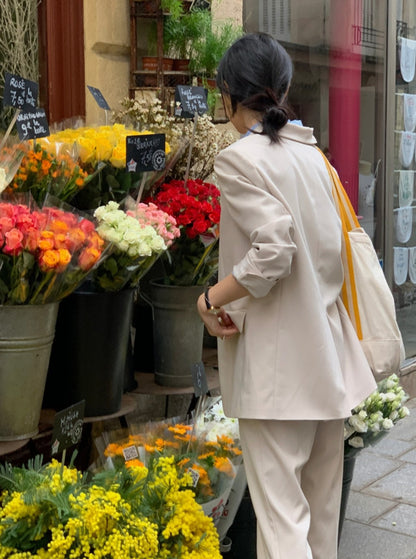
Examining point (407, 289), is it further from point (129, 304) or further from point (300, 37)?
point (129, 304)

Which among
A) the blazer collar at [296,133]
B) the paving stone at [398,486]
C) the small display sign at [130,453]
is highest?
the blazer collar at [296,133]

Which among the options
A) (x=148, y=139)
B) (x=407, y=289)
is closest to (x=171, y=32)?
(x=148, y=139)

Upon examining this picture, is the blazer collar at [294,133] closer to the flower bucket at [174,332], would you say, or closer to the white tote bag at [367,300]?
the white tote bag at [367,300]

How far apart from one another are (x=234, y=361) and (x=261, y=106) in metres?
0.78

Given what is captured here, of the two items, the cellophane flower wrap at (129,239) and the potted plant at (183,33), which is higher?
the potted plant at (183,33)

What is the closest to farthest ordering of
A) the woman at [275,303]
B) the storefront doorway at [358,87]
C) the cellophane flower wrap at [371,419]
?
the woman at [275,303] < the cellophane flower wrap at [371,419] < the storefront doorway at [358,87]

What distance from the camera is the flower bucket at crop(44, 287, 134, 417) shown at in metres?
3.43

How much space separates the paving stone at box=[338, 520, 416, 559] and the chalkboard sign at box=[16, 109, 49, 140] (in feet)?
6.83

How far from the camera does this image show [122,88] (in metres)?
4.55

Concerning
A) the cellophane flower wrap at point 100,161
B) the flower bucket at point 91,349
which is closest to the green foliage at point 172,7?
the cellophane flower wrap at point 100,161

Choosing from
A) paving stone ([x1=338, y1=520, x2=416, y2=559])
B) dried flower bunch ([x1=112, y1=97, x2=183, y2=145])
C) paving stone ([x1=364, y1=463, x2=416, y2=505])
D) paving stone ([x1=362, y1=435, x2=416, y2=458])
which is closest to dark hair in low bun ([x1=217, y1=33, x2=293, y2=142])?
dried flower bunch ([x1=112, y1=97, x2=183, y2=145])

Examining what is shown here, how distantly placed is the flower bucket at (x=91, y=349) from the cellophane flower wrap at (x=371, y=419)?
911 millimetres

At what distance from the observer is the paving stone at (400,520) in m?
4.13

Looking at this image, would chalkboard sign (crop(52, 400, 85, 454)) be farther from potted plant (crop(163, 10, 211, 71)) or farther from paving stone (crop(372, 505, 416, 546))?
potted plant (crop(163, 10, 211, 71))
